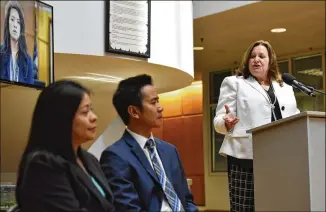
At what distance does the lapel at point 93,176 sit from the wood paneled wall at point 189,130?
9173mm

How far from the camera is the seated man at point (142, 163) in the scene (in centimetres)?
225

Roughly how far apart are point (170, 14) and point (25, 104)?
96.0 inches

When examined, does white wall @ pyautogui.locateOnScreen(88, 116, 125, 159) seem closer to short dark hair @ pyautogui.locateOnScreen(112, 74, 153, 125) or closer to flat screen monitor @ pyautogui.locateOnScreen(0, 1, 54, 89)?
flat screen monitor @ pyautogui.locateOnScreen(0, 1, 54, 89)

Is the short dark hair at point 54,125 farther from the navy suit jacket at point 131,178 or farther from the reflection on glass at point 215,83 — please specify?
the reflection on glass at point 215,83

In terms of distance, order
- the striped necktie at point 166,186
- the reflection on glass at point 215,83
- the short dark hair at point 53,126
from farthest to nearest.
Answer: the reflection on glass at point 215,83
the striped necktie at point 166,186
the short dark hair at point 53,126

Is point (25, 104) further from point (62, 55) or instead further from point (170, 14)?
point (170, 14)

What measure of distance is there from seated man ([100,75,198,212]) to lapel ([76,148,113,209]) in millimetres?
140

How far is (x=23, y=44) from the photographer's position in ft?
14.4

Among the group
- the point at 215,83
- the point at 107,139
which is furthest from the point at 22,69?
the point at 215,83

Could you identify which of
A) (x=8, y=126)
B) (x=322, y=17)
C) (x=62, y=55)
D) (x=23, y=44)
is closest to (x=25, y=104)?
(x=8, y=126)

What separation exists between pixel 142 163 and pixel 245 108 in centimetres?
88

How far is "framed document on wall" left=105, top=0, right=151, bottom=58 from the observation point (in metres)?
5.70

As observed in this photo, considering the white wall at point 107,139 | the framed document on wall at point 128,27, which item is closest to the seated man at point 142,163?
the framed document on wall at point 128,27

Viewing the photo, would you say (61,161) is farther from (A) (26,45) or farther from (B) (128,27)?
(B) (128,27)
